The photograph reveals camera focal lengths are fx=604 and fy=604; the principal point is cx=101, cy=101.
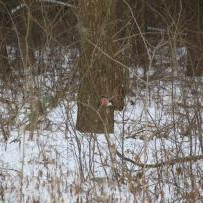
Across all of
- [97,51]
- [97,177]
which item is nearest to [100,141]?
[97,51]

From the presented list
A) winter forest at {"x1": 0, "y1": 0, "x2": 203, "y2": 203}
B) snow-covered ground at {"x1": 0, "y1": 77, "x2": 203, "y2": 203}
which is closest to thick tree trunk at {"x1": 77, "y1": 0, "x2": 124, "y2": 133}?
winter forest at {"x1": 0, "y1": 0, "x2": 203, "y2": 203}

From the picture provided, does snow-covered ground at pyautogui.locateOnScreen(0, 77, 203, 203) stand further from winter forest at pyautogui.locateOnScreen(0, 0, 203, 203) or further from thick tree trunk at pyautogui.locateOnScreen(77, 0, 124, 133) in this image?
thick tree trunk at pyautogui.locateOnScreen(77, 0, 124, 133)

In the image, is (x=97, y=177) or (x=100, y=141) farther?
(x=100, y=141)

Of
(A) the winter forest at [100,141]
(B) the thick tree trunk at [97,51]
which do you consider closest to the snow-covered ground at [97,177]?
(A) the winter forest at [100,141]

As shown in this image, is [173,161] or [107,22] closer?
[173,161]

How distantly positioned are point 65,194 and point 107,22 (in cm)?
272

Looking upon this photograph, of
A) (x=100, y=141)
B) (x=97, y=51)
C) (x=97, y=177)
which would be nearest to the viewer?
(x=97, y=177)

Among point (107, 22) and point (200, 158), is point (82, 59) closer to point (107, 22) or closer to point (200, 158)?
point (107, 22)

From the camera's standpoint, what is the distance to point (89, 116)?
7.30 m

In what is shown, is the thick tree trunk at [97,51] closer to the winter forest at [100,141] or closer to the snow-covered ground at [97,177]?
the winter forest at [100,141]

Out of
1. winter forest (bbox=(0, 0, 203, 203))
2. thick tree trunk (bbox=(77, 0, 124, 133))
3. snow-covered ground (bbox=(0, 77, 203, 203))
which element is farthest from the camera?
thick tree trunk (bbox=(77, 0, 124, 133))

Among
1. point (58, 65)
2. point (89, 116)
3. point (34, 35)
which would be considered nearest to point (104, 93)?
point (89, 116)

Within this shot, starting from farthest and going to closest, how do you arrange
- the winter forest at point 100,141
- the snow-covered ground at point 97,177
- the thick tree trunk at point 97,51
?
the thick tree trunk at point 97,51
the winter forest at point 100,141
the snow-covered ground at point 97,177

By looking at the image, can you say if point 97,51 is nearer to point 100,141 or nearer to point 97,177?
point 100,141
